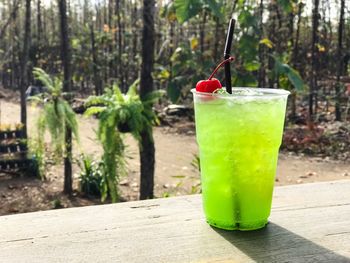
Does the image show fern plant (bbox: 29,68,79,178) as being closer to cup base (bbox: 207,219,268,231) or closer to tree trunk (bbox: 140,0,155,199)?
tree trunk (bbox: 140,0,155,199)

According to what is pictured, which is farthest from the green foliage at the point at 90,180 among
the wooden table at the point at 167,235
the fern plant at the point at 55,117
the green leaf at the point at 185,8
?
the wooden table at the point at 167,235

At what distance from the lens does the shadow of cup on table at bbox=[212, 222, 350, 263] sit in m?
0.74

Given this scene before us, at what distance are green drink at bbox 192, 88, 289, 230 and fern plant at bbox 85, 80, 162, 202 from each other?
11.1ft

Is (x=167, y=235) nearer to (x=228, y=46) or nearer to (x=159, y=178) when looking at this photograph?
(x=228, y=46)

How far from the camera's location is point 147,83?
438cm

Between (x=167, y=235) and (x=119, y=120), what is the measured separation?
3.55 metres

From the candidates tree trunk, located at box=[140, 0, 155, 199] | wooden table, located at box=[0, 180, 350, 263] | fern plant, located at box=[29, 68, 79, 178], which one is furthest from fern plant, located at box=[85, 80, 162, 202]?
wooden table, located at box=[0, 180, 350, 263]

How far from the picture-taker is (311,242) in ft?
2.65

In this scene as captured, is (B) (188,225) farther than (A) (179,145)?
No

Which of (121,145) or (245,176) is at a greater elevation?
(245,176)

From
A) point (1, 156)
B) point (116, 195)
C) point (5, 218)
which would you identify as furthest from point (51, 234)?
point (1, 156)

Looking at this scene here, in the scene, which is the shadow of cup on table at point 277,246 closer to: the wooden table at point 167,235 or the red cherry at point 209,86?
the wooden table at point 167,235

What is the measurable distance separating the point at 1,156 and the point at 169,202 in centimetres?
618

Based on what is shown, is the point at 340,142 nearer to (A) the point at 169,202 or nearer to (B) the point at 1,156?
(B) the point at 1,156
